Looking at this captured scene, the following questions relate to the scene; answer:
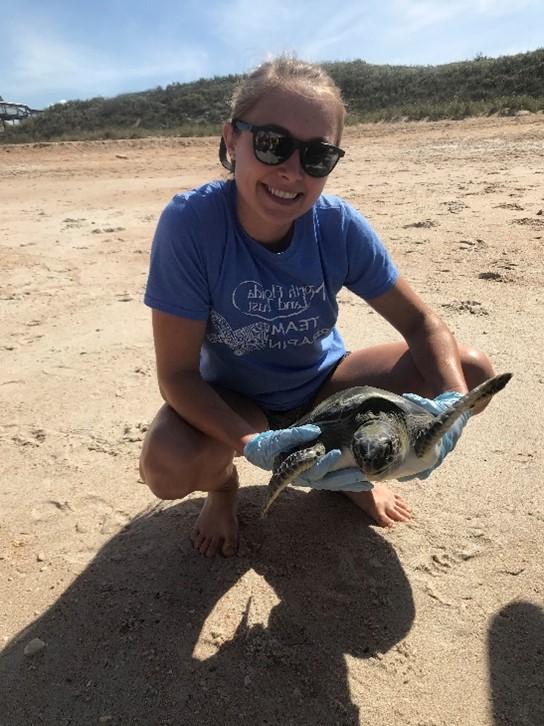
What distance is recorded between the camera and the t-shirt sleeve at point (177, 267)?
1.76 m

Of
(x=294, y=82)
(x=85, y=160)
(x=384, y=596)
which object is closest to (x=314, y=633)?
(x=384, y=596)

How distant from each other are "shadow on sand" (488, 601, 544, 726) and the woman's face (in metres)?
1.31

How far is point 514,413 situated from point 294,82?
1.73m

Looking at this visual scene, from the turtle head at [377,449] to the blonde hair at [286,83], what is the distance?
893 mm

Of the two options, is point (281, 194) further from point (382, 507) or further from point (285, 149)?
point (382, 507)

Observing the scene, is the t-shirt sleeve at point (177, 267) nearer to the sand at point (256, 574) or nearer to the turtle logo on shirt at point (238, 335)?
the turtle logo on shirt at point (238, 335)

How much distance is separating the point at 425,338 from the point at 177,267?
85 centimetres

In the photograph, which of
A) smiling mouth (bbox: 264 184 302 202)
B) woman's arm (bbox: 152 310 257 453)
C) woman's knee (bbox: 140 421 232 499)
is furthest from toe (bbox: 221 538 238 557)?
smiling mouth (bbox: 264 184 302 202)

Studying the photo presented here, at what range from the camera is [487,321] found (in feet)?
11.6

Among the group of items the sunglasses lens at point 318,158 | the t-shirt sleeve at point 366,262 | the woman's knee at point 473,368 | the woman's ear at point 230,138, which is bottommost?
the woman's knee at point 473,368

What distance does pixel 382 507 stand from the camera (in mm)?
2088

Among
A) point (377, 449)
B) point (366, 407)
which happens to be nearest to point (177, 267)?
point (366, 407)

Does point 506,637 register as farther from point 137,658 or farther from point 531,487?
point 137,658

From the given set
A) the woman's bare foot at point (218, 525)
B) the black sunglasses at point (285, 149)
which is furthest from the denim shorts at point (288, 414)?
the black sunglasses at point (285, 149)
